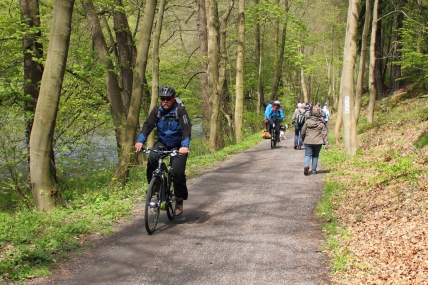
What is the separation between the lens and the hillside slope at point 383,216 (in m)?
4.73

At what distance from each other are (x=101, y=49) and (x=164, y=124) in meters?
8.74

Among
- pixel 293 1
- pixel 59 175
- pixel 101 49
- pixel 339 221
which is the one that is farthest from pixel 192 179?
pixel 293 1

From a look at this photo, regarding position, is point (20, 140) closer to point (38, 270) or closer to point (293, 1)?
point (38, 270)

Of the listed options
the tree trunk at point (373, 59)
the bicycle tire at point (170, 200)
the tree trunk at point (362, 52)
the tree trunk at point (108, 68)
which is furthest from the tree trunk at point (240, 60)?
the bicycle tire at point (170, 200)

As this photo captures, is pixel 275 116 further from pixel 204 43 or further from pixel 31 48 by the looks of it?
pixel 31 48

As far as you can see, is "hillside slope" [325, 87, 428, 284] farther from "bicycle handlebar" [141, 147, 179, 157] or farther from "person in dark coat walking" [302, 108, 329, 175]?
"bicycle handlebar" [141, 147, 179, 157]

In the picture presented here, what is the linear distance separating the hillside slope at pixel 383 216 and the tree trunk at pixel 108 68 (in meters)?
6.76

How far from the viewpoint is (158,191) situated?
21.7 ft

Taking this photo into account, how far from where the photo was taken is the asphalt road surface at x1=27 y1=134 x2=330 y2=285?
4914 millimetres

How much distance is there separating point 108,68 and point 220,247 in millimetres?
10661

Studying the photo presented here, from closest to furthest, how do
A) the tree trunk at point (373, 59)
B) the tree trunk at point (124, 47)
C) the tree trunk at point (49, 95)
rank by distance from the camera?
the tree trunk at point (49, 95) → the tree trunk at point (124, 47) → the tree trunk at point (373, 59)

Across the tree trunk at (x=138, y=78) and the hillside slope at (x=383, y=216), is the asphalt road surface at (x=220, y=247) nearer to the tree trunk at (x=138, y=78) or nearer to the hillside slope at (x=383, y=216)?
the hillside slope at (x=383, y=216)

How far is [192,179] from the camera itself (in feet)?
37.3

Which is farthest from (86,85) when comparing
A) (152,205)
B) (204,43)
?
(152,205)
